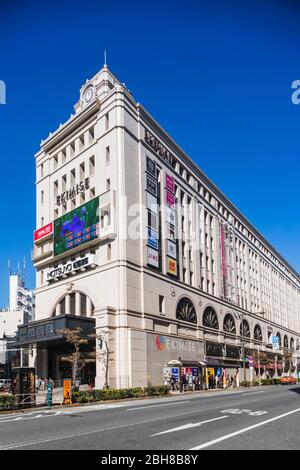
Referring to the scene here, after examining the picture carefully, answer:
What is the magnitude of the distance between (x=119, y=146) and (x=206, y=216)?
24.2 meters

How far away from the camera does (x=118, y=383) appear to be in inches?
1721

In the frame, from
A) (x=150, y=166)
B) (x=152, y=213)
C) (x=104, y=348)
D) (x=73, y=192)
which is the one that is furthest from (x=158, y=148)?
(x=104, y=348)

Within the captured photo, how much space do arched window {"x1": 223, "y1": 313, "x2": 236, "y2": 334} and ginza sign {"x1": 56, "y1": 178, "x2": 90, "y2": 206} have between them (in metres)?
30.2

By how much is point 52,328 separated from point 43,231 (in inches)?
613

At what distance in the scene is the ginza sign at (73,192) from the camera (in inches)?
2105

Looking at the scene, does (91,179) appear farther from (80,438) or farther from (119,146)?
(80,438)

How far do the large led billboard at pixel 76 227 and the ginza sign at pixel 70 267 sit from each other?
159cm

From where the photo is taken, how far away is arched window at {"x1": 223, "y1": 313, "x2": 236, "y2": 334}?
70.8 meters

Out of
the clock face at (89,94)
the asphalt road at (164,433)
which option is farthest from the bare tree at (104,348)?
the clock face at (89,94)

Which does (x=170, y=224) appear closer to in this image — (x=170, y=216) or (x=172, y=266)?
(x=170, y=216)

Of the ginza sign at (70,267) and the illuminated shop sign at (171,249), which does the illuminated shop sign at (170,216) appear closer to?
the illuminated shop sign at (171,249)

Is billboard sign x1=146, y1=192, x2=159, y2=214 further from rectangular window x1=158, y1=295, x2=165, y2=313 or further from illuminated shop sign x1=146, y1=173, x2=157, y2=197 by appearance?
rectangular window x1=158, y1=295, x2=165, y2=313

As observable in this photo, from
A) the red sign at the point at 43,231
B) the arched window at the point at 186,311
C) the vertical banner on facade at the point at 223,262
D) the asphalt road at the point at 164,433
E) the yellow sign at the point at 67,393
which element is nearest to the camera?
the asphalt road at the point at 164,433

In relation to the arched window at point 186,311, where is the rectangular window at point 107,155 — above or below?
above
